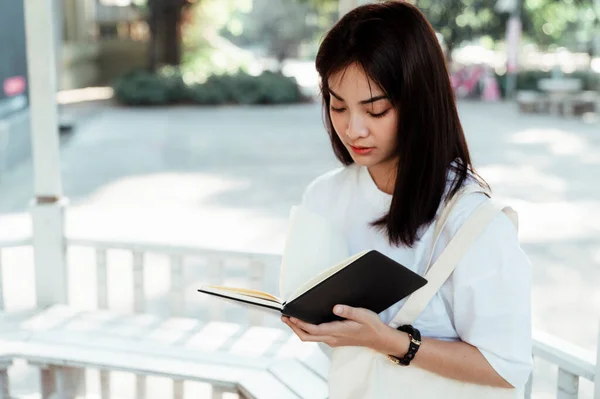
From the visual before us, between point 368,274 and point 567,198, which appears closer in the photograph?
point 368,274

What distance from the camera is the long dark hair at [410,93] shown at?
1.31m

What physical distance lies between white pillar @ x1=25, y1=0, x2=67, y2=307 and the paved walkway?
33.5 inches

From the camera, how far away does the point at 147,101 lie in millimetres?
16422

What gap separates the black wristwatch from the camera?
134 cm

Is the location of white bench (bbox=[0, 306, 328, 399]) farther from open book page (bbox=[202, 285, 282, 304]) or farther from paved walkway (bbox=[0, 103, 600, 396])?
open book page (bbox=[202, 285, 282, 304])

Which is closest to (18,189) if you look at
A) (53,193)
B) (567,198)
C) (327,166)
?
(327,166)

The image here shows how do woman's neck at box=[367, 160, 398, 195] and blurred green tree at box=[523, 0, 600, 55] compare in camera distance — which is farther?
Result: blurred green tree at box=[523, 0, 600, 55]

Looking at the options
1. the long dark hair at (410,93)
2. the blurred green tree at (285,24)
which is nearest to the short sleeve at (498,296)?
the long dark hair at (410,93)

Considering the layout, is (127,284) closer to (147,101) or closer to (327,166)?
(327,166)

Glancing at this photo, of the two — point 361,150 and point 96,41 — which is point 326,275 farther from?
point 96,41

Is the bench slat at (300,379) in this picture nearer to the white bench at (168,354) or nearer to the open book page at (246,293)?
the white bench at (168,354)

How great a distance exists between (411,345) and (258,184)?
7.25 meters

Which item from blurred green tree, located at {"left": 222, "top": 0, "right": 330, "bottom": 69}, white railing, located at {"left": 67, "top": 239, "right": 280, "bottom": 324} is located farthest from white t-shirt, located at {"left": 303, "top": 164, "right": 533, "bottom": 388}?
blurred green tree, located at {"left": 222, "top": 0, "right": 330, "bottom": 69}

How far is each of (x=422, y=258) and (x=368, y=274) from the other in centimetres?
19
